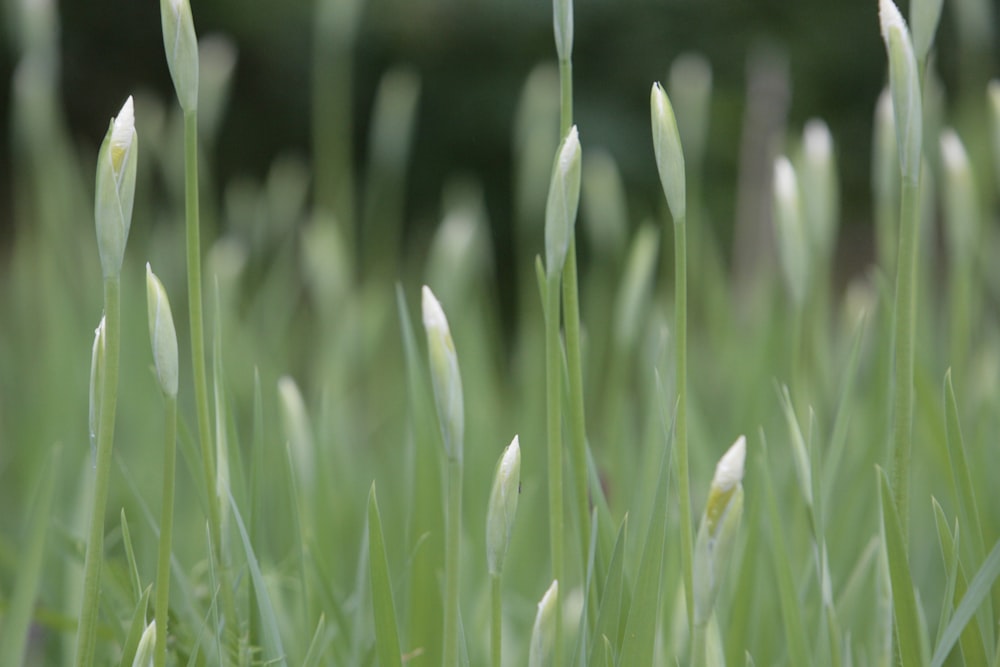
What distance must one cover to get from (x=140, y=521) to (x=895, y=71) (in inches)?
23.5

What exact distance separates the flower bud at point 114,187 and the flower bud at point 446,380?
0.39 feet

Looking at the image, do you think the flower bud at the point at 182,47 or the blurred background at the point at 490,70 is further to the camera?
the blurred background at the point at 490,70

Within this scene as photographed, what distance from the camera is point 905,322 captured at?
41cm

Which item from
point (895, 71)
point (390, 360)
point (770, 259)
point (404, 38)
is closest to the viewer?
point (895, 71)

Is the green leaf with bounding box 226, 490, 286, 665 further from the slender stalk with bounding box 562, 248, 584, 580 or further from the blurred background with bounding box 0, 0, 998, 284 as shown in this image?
the blurred background with bounding box 0, 0, 998, 284

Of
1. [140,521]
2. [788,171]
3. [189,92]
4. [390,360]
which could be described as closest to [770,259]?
[390,360]

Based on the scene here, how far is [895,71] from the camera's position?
393 millimetres

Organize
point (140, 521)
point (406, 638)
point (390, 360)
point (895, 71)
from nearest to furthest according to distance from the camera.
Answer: point (895, 71), point (406, 638), point (140, 521), point (390, 360)

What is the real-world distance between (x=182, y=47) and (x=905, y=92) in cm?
28

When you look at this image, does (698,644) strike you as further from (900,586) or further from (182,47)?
(182,47)

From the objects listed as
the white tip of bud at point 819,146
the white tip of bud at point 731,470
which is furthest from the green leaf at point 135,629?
the white tip of bud at point 819,146

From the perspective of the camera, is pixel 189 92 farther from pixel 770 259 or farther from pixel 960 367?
pixel 770 259

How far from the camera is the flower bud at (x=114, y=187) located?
37 centimetres

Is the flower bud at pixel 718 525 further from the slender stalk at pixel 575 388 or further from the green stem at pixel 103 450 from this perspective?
the green stem at pixel 103 450
